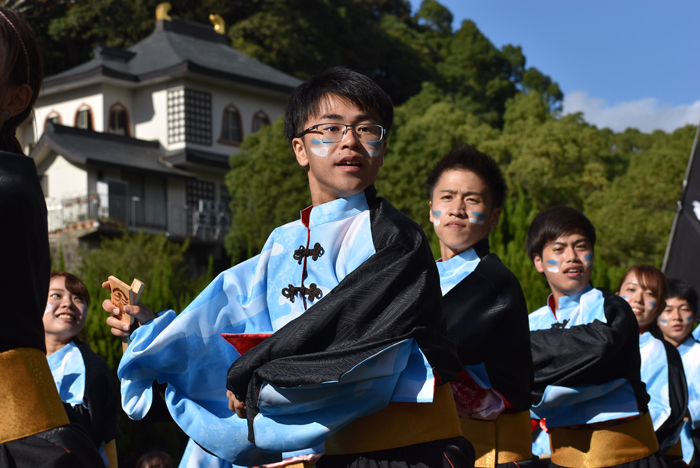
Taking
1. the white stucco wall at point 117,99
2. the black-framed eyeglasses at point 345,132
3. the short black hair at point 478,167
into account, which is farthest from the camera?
the white stucco wall at point 117,99

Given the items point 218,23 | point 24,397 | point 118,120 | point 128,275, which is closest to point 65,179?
point 118,120

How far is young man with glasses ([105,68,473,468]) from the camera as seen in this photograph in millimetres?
2770

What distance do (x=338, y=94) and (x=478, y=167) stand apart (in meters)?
1.28

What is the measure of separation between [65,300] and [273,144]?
64.7 feet

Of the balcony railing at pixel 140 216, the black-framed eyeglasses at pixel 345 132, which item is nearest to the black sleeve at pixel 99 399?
the black-framed eyeglasses at pixel 345 132

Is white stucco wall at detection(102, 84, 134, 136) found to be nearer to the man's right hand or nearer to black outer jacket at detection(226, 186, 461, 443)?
the man's right hand

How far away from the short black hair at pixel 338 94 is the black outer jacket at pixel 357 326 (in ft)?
1.92

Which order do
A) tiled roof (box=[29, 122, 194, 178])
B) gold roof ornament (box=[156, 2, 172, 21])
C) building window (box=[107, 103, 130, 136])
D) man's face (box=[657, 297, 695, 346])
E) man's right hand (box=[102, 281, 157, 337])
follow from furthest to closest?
gold roof ornament (box=[156, 2, 172, 21]) → building window (box=[107, 103, 130, 136]) → tiled roof (box=[29, 122, 194, 178]) → man's face (box=[657, 297, 695, 346]) → man's right hand (box=[102, 281, 157, 337])

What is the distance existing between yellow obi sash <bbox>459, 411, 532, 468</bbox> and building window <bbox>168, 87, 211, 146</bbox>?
2720 cm

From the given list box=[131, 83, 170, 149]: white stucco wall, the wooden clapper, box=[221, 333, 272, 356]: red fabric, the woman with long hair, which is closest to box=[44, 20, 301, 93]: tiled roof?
box=[131, 83, 170, 149]: white stucco wall

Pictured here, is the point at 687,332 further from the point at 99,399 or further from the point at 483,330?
the point at 99,399

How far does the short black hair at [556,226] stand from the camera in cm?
506

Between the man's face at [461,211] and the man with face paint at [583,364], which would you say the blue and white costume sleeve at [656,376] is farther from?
the man's face at [461,211]

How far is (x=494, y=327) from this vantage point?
394 cm
